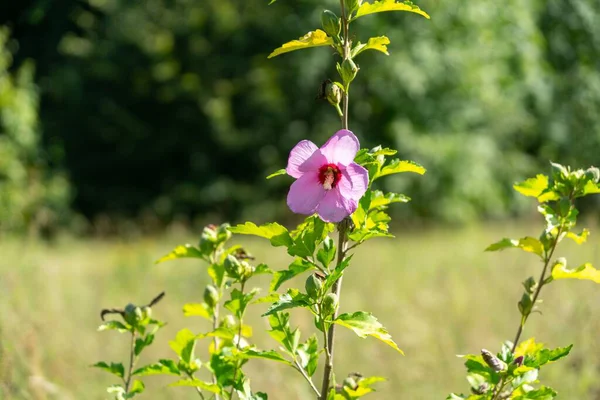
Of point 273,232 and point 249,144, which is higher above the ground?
point 249,144

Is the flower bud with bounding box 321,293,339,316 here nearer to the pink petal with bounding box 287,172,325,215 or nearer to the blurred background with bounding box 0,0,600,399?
the pink petal with bounding box 287,172,325,215

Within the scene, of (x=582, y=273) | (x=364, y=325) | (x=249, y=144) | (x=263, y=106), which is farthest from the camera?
(x=249, y=144)

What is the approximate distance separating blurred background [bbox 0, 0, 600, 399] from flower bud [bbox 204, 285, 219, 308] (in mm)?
1813

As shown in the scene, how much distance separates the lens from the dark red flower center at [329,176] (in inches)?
38.4

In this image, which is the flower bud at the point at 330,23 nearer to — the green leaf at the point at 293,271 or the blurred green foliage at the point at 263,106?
the green leaf at the point at 293,271

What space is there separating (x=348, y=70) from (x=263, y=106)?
12.3 metres

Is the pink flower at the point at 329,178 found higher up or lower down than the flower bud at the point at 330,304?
higher up

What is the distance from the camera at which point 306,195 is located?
1.00m

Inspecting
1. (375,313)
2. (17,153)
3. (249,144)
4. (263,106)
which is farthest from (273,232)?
(249,144)

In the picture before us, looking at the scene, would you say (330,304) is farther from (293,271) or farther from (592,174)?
(592,174)

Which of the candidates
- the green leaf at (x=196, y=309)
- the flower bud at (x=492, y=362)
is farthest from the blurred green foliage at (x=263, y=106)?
the flower bud at (x=492, y=362)

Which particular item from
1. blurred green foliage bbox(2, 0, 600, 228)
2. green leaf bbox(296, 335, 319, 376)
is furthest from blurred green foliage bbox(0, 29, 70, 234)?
green leaf bbox(296, 335, 319, 376)

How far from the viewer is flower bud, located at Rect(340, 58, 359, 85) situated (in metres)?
0.97

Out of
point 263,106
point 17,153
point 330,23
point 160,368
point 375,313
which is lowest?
point 160,368
